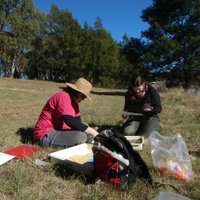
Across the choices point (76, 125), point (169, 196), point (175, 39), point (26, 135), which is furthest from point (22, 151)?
point (175, 39)

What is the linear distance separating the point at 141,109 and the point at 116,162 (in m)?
3.36

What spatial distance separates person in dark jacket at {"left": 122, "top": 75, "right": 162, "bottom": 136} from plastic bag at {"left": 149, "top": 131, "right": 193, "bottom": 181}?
224 cm

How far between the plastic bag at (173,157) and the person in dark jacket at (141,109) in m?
2.24

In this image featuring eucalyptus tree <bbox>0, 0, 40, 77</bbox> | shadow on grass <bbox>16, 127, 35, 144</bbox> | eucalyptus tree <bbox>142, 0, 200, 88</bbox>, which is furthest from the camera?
eucalyptus tree <bbox>0, 0, 40, 77</bbox>

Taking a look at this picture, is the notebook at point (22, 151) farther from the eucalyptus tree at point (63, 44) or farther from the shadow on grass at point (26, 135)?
the eucalyptus tree at point (63, 44)

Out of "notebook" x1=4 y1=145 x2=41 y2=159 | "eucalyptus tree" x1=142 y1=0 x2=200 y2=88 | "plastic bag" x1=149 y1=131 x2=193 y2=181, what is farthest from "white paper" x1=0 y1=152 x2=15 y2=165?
"eucalyptus tree" x1=142 y1=0 x2=200 y2=88

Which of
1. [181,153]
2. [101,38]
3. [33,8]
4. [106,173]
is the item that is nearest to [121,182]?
[106,173]

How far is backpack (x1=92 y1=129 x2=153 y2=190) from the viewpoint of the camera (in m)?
3.52

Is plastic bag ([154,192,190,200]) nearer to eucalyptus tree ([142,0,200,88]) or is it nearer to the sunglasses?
the sunglasses

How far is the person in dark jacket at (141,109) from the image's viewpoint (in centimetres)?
651

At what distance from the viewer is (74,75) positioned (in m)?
39.8

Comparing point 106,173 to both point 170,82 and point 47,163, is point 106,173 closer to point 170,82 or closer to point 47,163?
point 47,163

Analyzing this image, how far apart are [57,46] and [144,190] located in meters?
35.6

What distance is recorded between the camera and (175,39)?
22562 mm
